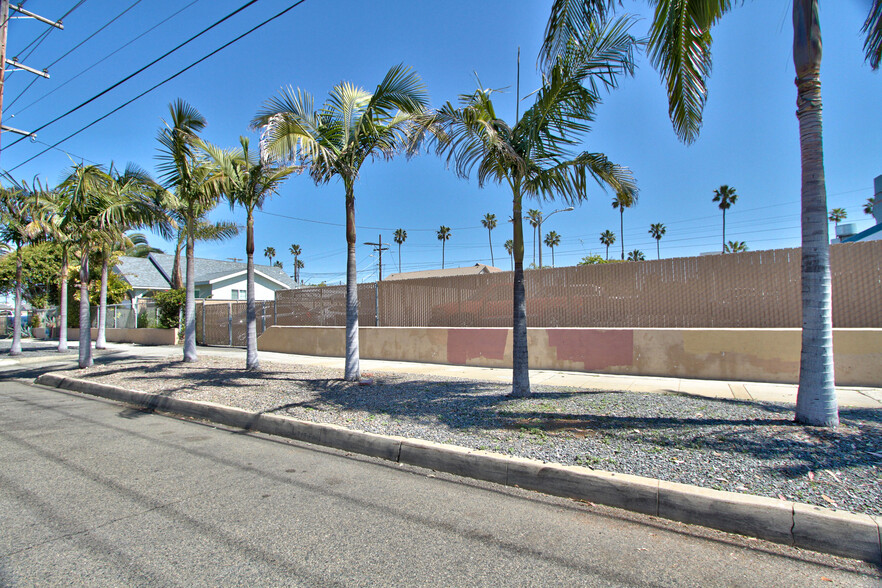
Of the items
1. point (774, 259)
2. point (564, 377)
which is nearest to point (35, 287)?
point (564, 377)

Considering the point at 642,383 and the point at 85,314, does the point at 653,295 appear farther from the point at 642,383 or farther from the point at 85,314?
the point at 85,314

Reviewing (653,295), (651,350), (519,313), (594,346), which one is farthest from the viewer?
(594,346)

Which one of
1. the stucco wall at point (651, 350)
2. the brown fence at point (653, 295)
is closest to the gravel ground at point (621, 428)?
the stucco wall at point (651, 350)

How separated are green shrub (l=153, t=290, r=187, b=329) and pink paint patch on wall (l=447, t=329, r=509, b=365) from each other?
1537cm

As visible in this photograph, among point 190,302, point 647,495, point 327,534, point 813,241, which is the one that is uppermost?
point 813,241

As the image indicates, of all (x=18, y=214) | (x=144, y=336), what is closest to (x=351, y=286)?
(x=18, y=214)

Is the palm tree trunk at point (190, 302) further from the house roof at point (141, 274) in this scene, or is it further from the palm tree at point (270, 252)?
the palm tree at point (270, 252)

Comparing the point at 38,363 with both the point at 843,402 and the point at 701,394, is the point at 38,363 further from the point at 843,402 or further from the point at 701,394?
the point at 843,402

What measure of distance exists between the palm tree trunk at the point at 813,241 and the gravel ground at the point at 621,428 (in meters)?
0.40

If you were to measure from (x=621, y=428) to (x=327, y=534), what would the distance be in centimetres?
362

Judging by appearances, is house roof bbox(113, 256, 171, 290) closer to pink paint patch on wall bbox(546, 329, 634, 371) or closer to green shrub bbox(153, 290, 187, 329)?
green shrub bbox(153, 290, 187, 329)

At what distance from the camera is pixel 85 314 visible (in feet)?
41.7

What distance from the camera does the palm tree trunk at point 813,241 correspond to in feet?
17.1

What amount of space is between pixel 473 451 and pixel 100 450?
4556mm
